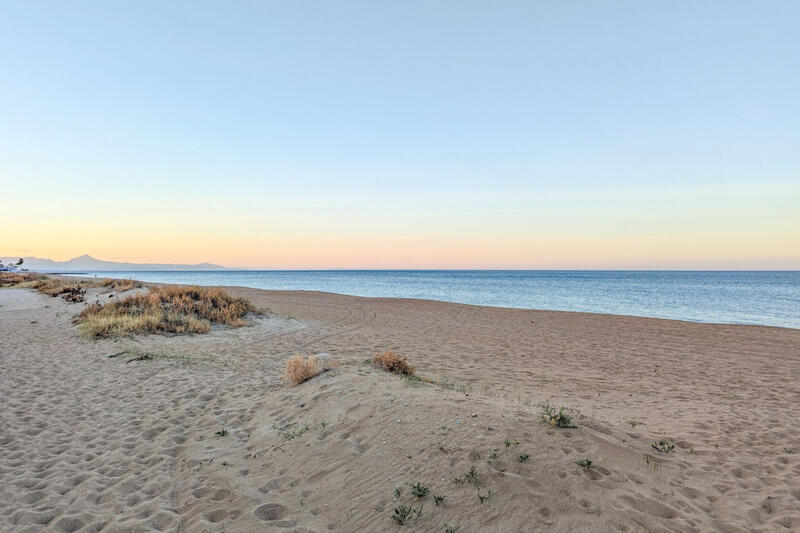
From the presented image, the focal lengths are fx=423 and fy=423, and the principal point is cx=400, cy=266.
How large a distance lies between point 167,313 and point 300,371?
10.4 meters

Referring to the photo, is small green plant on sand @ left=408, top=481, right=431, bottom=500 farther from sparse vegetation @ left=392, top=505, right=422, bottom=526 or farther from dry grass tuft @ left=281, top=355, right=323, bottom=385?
dry grass tuft @ left=281, top=355, right=323, bottom=385

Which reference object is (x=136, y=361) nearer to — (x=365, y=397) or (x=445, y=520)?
(x=365, y=397)

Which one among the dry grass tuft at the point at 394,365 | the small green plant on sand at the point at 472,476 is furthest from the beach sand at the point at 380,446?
the dry grass tuft at the point at 394,365

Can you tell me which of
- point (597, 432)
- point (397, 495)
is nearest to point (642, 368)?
point (597, 432)

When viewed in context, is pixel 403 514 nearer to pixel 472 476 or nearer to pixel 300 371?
pixel 472 476

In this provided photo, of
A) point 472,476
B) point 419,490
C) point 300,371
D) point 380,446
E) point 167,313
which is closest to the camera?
point 419,490

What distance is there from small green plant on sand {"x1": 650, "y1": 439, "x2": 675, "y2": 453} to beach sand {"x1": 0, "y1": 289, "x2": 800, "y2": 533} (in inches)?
2.9

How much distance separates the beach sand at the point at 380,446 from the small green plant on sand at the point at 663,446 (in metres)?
0.07

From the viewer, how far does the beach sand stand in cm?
397

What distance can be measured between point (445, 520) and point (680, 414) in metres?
5.70

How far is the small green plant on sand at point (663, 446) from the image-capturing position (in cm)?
519

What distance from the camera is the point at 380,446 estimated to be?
5066mm

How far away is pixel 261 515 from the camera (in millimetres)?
4121

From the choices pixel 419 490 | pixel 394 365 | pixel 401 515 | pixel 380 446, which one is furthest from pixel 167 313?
pixel 401 515
